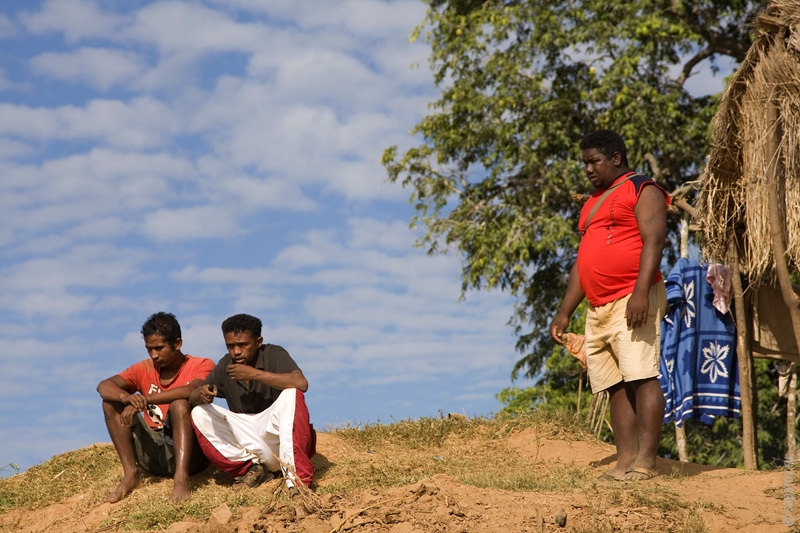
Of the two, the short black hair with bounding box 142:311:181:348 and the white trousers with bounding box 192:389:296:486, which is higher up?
the short black hair with bounding box 142:311:181:348

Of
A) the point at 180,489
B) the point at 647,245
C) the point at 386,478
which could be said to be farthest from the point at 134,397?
the point at 647,245

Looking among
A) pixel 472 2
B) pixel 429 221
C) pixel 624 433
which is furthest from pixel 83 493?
pixel 472 2

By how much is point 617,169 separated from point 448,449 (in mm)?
2949

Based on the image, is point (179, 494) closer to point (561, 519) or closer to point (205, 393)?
point (205, 393)

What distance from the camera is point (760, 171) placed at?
269 inches

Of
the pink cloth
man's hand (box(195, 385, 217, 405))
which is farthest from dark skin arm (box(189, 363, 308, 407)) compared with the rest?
the pink cloth

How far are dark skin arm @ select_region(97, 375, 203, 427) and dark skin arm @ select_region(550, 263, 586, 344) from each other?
2.56 metres

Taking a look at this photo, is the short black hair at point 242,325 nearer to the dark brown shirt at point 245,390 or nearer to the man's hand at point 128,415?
the dark brown shirt at point 245,390

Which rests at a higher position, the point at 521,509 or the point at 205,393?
the point at 205,393

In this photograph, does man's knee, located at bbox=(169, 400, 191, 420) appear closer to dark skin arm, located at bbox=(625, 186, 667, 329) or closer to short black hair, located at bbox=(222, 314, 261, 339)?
short black hair, located at bbox=(222, 314, 261, 339)

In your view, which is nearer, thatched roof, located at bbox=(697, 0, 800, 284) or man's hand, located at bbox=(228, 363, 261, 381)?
man's hand, located at bbox=(228, 363, 261, 381)

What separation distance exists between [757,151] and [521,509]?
12.1 feet

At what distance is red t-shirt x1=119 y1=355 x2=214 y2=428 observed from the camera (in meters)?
6.53

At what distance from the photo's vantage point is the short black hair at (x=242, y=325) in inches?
239
